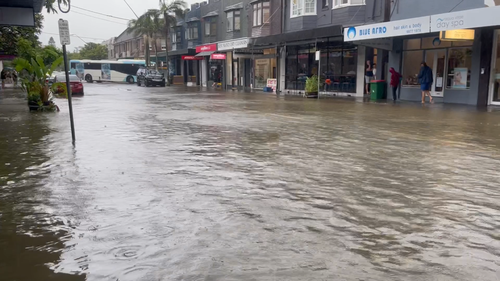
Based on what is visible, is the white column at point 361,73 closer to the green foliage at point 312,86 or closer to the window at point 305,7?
the green foliage at point 312,86

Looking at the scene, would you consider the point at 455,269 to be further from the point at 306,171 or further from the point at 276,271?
the point at 306,171

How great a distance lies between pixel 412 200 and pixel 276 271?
98.5 inches

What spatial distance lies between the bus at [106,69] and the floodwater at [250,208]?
5268cm

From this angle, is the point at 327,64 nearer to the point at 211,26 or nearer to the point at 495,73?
the point at 495,73

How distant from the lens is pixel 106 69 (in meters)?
60.1

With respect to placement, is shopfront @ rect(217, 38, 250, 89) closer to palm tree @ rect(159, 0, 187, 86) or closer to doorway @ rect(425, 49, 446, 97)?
palm tree @ rect(159, 0, 187, 86)

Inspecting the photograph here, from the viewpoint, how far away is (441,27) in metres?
16.9

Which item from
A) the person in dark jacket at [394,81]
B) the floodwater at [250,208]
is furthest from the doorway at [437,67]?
the floodwater at [250,208]

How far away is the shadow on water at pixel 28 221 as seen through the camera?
3441 mm

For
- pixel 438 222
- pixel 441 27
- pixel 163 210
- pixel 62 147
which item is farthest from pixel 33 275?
pixel 441 27

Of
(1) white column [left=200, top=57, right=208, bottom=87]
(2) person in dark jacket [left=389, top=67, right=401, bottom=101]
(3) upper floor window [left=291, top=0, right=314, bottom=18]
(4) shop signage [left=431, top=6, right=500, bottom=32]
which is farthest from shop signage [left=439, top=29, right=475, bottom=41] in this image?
(1) white column [left=200, top=57, right=208, bottom=87]

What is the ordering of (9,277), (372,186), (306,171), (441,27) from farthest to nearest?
1. (441,27)
2. (306,171)
3. (372,186)
4. (9,277)

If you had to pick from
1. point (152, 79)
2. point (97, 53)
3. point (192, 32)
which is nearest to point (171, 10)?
point (192, 32)

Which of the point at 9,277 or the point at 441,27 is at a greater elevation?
the point at 441,27
